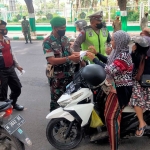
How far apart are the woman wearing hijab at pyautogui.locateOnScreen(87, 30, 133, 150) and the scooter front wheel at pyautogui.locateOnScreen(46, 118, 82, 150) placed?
0.45 meters

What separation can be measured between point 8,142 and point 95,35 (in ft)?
6.86

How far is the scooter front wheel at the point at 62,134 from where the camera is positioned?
301 cm

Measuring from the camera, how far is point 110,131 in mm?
2752

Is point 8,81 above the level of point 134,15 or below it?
below

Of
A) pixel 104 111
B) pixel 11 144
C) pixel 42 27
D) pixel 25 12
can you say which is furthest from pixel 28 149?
pixel 25 12

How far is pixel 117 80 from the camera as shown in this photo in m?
2.67

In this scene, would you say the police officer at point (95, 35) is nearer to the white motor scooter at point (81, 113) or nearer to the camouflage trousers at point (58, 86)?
the camouflage trousers at point (58, 86)

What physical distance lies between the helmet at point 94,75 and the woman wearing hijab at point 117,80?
2.7 inches

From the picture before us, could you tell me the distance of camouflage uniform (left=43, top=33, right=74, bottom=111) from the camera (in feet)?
10.7

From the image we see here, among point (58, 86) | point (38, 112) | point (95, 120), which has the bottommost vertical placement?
point (38, 112)

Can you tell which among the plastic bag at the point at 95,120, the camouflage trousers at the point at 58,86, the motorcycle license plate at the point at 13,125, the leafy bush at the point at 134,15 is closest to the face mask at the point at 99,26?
the camouflage trousers at the point at 58,86

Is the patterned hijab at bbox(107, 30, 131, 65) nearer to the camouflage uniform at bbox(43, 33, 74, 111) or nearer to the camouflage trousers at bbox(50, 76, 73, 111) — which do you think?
the camouflage uniform at bbox(43, 33, 74, 111)

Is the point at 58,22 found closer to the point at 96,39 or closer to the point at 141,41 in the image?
the point at 96,39

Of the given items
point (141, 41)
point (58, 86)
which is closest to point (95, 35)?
point (58, 86)
